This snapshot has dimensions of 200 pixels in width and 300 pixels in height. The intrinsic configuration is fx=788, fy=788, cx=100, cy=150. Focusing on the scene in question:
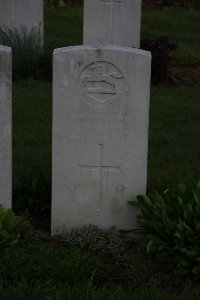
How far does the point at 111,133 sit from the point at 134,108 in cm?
25

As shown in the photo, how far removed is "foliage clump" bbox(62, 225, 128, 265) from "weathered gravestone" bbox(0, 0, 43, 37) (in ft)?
22.0

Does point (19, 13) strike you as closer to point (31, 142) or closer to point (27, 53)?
point (27, 53)

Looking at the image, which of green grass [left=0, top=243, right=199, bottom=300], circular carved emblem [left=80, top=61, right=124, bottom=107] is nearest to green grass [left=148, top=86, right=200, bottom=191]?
circular carved emblem [left=80, top=61, right=124, bottom=107]

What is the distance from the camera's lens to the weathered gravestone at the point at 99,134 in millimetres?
5734

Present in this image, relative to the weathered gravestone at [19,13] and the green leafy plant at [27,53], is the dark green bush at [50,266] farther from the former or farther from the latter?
the weathered gravestone at [19,13]

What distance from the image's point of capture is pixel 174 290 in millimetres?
5172

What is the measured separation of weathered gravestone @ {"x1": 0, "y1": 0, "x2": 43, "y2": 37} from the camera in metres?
12.0

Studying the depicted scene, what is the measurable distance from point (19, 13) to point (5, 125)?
661 centimetres

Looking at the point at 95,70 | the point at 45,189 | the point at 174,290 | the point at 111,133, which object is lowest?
the point at 174,290

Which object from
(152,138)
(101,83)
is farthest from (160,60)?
(101,83)

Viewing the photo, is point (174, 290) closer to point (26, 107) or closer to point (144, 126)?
point (144, 126)

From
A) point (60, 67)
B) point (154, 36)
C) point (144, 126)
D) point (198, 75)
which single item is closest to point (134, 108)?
point (144, 126)

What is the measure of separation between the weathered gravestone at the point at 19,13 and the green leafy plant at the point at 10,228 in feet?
22.3

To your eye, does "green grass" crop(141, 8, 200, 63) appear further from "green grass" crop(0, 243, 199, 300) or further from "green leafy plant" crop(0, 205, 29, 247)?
"green grass" crop(0, 243, 199, 300)
